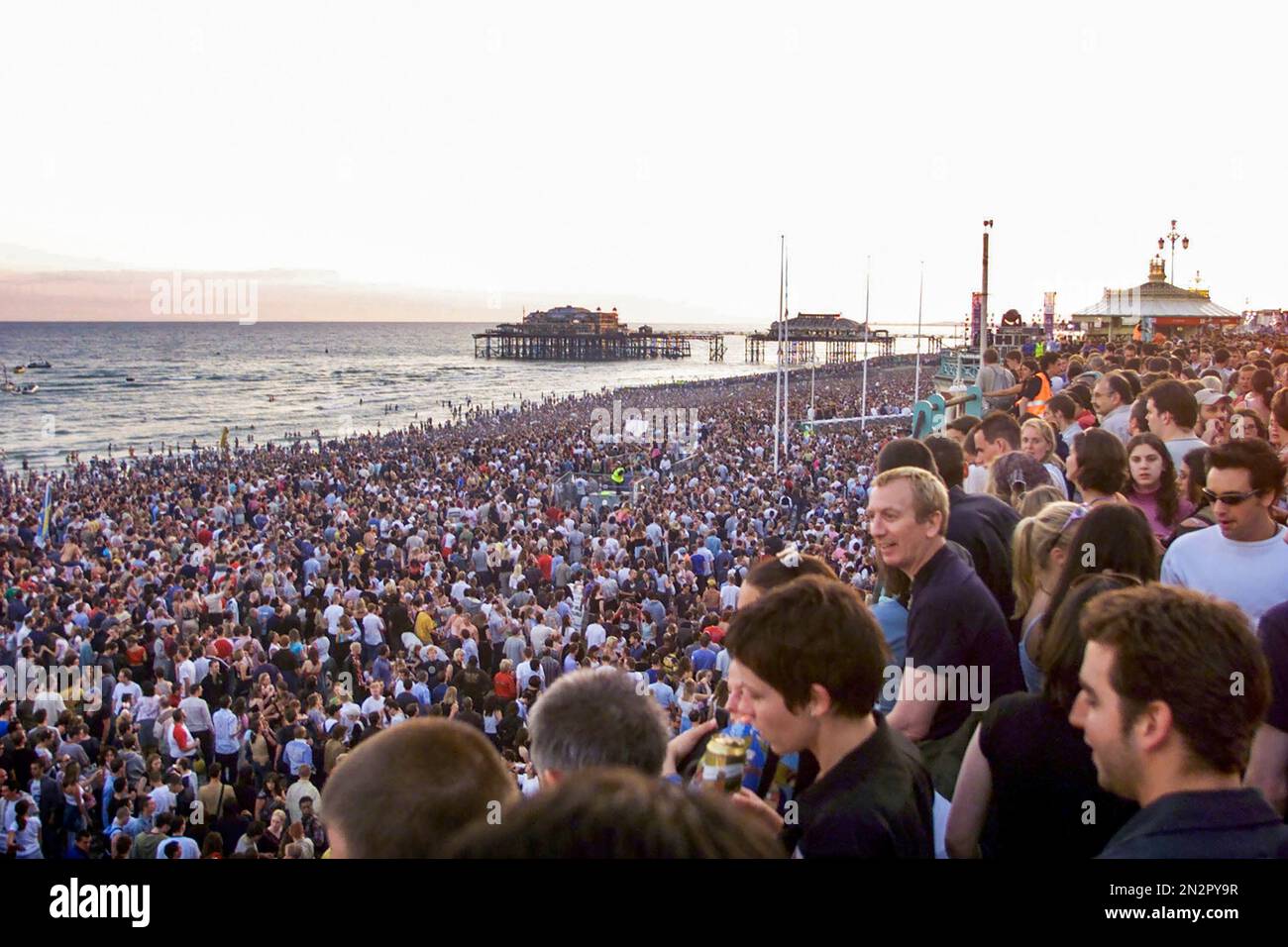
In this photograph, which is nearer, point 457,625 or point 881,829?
point 881,829

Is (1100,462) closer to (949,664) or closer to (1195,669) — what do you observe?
(949,664)

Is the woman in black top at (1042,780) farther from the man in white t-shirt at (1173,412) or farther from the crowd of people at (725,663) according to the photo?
the man in white t-shirt at (1173,412)

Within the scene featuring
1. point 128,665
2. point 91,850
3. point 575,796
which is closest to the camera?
point 575,796

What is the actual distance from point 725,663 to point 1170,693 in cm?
682

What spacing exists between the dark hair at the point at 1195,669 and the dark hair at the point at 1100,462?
2737 millimetres

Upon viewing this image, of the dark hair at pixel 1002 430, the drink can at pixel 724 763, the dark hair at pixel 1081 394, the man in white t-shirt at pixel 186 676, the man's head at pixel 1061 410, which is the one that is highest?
the dark hair at pixel 1081 394

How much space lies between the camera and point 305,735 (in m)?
Result: 8.12

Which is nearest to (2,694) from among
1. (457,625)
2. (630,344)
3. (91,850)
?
(91,850)

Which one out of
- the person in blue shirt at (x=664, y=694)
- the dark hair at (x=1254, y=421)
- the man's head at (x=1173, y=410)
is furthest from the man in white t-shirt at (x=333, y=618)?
the dark hair at (x=1254, y=421)

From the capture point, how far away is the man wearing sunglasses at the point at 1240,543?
3605 millimetres

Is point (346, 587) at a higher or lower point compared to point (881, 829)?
lower
